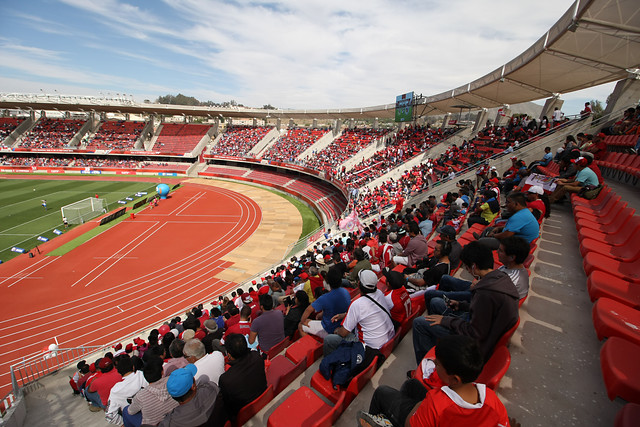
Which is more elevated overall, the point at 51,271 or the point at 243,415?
the point at 243,415

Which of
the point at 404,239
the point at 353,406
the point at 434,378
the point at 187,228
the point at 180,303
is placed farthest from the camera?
the point at 187,228

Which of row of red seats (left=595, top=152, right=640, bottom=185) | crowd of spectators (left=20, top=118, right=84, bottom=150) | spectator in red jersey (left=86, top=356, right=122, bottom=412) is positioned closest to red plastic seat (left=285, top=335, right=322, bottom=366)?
spectator in red jersey (left=86, top=356, right=122, bottom=412)

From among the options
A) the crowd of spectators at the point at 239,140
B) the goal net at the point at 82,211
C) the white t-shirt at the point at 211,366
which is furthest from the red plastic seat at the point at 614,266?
the crowd of spectators at the point at 239,140

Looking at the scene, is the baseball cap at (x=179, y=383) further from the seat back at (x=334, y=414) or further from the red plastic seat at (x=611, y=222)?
the red plastic seat at (x=611, y=222)

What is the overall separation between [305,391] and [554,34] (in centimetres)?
1724

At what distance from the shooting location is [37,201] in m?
34.8

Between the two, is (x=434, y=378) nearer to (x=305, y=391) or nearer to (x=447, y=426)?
(x=447, y=426)

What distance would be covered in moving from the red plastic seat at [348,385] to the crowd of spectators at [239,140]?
56313 mm

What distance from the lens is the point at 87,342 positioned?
13477 mm

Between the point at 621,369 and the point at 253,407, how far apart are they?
380 centimetres

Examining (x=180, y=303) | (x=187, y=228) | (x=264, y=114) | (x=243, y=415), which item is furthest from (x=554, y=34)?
(x=264, y=114)

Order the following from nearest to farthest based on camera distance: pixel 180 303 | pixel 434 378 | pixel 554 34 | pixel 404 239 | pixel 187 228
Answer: pixel 434 378 → pixel 404 239 → pixel 554 34 → pixel 180 303 → pixel 187 228

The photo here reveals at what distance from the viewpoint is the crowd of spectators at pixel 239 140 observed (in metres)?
58.0

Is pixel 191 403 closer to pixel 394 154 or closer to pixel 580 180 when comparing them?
pixel 580 180
